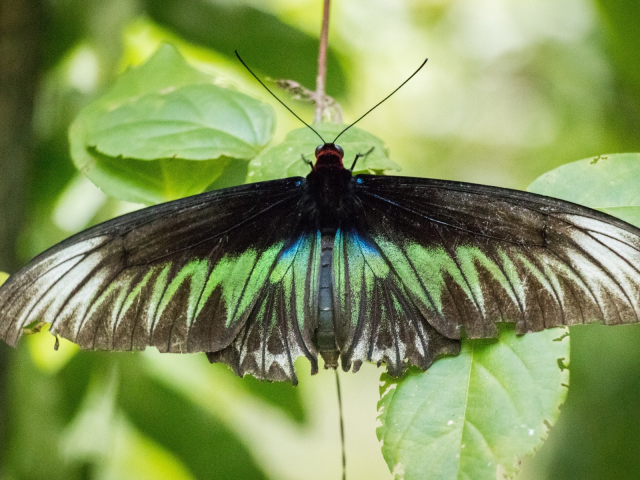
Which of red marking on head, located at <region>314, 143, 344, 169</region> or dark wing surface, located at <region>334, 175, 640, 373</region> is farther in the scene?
red marking on head, located at <region>314, 143, 344, 169</region>

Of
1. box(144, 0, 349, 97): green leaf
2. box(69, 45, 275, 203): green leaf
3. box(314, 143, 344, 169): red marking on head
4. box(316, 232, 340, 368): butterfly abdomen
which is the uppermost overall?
box(144, 0, 349, 97): green leaf

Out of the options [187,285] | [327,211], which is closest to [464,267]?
[327,211]

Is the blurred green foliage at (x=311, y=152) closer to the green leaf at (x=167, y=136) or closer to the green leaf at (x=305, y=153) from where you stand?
the green leaf at (x=167, y=136)

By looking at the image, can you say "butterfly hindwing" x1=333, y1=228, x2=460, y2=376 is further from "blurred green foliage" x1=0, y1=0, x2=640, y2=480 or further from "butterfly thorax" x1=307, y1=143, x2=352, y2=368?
"blurred green foliage" x1=0, y1=0, x2=640, y2=480

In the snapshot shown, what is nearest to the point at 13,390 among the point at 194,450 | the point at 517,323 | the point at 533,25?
the point at 194,450

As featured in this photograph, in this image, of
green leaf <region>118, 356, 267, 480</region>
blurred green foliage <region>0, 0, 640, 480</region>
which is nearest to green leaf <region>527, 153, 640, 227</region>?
blurred green foliage <region>0, 0, 640, 480</region>

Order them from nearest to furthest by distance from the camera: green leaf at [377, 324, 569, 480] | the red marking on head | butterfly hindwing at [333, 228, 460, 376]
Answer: green leaf at [377, 324, 569, 480], butterfly hindwing at [333, 228, 460, 376], the red marking on head

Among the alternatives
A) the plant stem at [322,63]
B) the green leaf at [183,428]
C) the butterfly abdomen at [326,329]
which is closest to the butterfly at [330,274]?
the butterfly abdomen at [326,329]

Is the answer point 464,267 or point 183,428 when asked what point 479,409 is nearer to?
point 464,267
